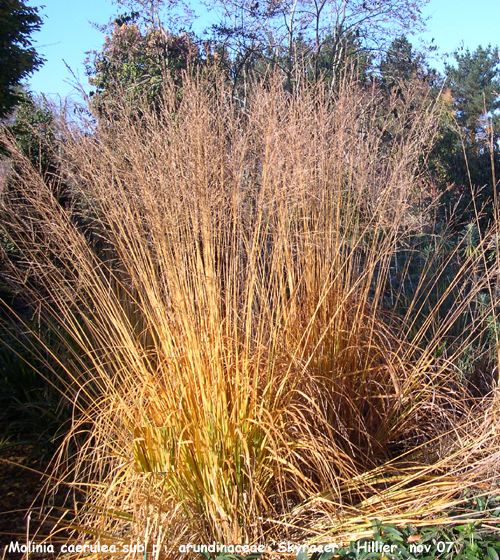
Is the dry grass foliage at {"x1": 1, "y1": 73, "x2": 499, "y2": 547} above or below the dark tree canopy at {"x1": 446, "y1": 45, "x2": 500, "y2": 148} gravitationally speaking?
below

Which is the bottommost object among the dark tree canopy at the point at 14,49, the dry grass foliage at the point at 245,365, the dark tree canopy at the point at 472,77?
the dry grass foliage at the point at 245,365

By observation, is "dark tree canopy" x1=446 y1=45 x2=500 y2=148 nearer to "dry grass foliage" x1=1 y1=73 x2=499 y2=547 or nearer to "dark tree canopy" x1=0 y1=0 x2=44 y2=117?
"dark tree canopy" x1=0 y1=0 x2=44 y2=117

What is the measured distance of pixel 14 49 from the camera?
195 inches

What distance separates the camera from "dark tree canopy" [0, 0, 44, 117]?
15.8 ft

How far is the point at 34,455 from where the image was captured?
2.88 meters

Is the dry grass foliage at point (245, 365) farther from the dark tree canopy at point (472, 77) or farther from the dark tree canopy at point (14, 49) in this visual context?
the dark tree canopy at point (472, 77)

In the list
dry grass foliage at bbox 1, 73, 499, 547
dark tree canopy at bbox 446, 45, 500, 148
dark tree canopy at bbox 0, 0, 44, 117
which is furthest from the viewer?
dark tree canopy at bbox 446, 45, 500, 148

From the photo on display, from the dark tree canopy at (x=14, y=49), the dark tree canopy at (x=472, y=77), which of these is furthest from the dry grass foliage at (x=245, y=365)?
the dark tree canopy at (x=472, y=77)

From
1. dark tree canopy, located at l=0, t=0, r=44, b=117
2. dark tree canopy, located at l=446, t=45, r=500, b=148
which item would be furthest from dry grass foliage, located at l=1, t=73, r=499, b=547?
dark tree canopy, located at l=446, t=45, r=500, b=148

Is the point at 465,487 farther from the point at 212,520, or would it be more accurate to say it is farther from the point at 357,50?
the point at 357,50

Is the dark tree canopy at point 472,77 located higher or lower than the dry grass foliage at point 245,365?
higher

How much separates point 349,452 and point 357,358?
46 centimetres

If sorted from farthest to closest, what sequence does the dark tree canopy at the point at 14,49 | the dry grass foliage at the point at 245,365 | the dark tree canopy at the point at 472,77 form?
the dark tree canopy at the point at 472,77 < the dark tree canopy at the point at 14,49 < the dry grass foliage at the point at 245,365

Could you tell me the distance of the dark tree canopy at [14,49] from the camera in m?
4.82
